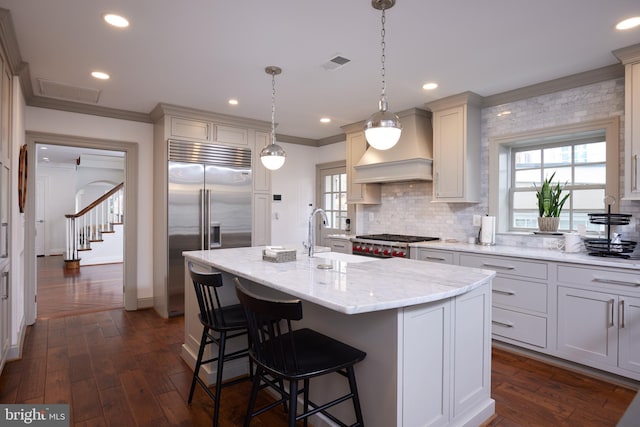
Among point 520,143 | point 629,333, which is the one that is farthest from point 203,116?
point 629,333

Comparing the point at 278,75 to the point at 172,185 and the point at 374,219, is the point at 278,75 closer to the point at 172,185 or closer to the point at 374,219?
the point at 172,185

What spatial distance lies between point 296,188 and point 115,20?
12.9 ft

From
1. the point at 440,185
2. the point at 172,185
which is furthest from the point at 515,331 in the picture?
the point at 172,185

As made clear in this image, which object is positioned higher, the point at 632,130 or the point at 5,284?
the point at 632,130

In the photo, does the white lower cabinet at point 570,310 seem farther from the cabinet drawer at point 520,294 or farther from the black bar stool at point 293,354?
the black bar stool at point 293,354

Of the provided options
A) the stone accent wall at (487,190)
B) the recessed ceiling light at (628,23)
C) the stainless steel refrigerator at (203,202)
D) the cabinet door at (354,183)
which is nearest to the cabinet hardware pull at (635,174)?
the stone accent wall at (487,190)

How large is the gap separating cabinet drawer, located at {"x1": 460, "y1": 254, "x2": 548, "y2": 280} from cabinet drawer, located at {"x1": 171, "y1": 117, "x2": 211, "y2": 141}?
3.38m

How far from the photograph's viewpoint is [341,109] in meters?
4.48

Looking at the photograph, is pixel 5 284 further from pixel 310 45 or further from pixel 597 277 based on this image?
pixel 597 277

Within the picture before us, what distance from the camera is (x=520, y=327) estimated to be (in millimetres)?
3166

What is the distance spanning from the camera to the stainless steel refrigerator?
14.2 ft

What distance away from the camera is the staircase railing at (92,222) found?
7.95 meters

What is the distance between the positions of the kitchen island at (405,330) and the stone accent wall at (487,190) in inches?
77.8

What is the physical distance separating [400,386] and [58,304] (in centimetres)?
504
